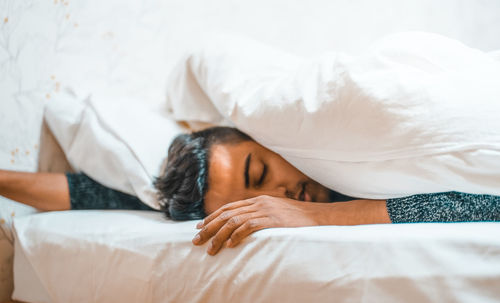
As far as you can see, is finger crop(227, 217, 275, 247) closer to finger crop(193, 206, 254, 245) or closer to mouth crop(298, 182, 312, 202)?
finger crop(193, 206, 254, 245)

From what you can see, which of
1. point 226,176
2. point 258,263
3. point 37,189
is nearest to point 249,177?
point 226,176

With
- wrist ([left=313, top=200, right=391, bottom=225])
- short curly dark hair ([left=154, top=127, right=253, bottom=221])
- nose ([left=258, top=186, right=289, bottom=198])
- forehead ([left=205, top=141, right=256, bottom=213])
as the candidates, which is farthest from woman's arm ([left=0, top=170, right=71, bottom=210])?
wrist ([left=313, top=200, right=391, bottom=225])

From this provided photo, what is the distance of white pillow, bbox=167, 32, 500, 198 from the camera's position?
566mm

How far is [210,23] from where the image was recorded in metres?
1.33

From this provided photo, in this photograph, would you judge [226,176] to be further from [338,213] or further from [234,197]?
[338,213]

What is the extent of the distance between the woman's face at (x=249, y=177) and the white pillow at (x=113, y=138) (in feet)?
0.52

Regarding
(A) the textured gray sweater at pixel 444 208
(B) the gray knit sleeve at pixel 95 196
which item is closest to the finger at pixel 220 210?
(A) the textured gray sweater at pixel 444 208

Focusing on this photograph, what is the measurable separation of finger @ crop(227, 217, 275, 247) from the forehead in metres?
0.17

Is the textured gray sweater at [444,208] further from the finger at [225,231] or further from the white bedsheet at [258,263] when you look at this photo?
the finger at [225,231]

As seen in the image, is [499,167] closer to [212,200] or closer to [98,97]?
[212,200]

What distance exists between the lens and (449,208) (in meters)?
0.61

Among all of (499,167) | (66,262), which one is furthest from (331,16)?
(66,262)

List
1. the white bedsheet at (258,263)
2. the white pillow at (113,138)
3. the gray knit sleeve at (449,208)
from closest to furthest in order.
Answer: the white bedsheet at (258,263), the gray knit sleeve at (449,208), the white pillow at (113,138)

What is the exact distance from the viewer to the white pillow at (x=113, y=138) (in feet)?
3.03
